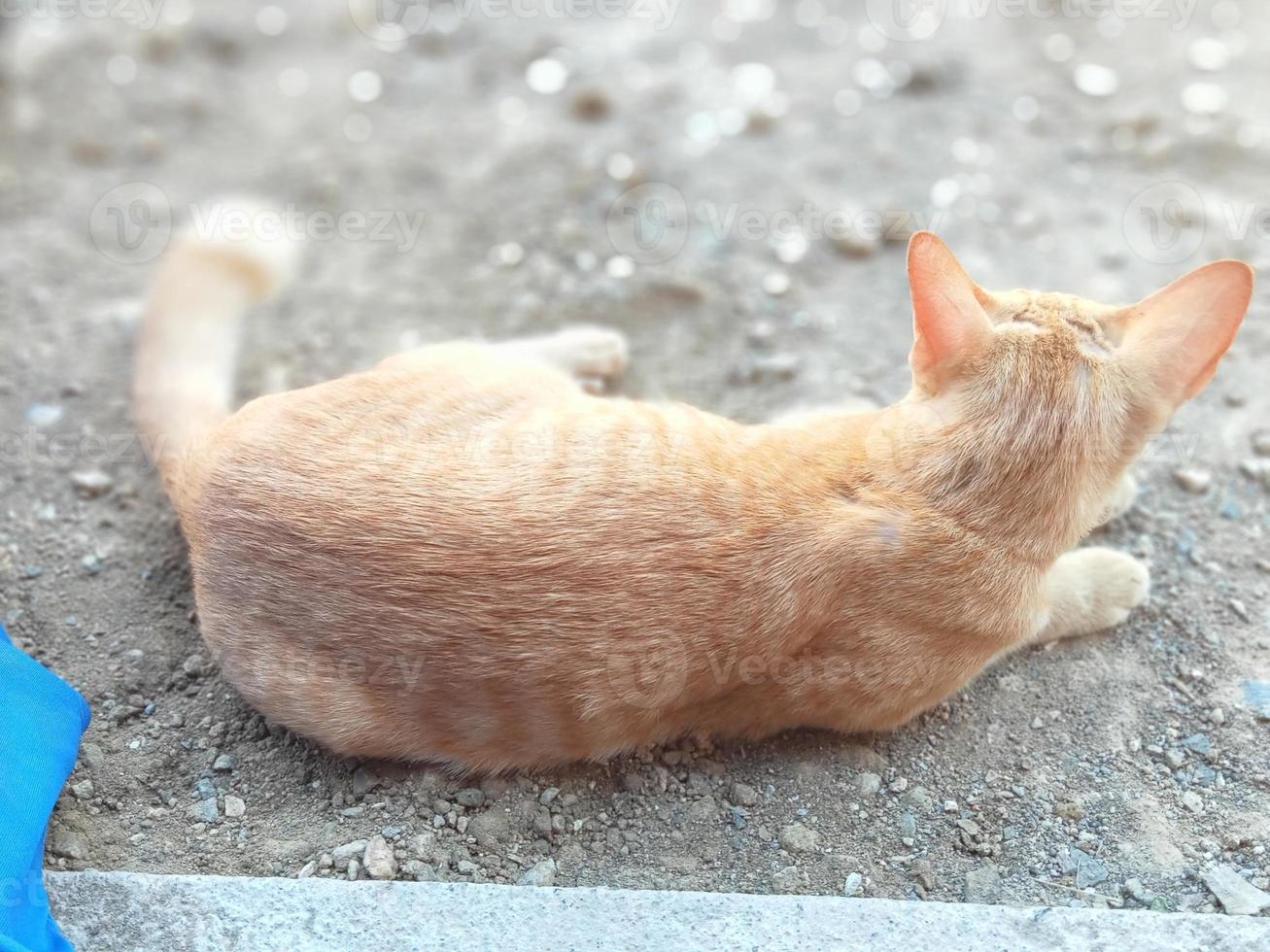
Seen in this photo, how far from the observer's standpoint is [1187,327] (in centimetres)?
230

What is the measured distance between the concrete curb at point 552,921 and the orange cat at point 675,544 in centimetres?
39

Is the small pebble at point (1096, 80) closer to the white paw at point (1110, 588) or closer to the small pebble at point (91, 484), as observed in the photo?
the white paw at point (1110, 588)

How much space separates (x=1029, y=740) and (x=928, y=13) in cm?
402

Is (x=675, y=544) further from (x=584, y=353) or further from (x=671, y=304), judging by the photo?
(x=671, y=304)

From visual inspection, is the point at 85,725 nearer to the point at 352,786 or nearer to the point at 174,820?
the point at 174,820

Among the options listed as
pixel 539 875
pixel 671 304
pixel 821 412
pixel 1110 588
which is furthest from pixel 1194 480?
pixel 539 875

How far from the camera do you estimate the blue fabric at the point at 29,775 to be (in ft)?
6.59

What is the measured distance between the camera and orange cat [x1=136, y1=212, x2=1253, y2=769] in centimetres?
229

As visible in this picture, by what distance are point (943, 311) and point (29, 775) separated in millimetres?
2237

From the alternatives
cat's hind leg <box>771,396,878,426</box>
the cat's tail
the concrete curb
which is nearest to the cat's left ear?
cat's hind leg <box>771,396,878,426</box>

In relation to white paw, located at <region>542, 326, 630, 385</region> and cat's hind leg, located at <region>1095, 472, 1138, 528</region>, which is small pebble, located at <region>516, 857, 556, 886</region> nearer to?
white paw, located at <region>542, 326, 630, 385</region>

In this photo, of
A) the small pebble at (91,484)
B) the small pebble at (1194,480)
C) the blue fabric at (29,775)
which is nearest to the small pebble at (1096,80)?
the small pebble at (1194,480)

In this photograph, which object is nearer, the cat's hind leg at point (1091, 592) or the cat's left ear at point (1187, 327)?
the cat's left ear at point (1187, 327)

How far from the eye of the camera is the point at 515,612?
7.43 ft
